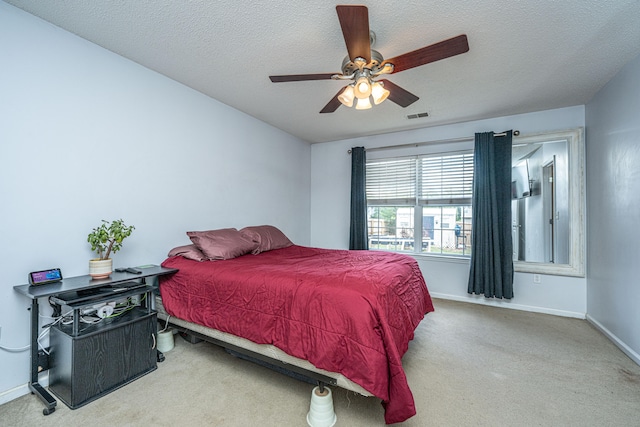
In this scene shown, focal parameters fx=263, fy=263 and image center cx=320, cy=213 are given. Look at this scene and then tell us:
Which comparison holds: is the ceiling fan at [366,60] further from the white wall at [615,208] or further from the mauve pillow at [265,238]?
the white wall at [615,208]

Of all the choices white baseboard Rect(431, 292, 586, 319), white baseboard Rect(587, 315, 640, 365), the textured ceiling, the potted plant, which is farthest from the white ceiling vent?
the potted plant

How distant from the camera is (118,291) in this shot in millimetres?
1895

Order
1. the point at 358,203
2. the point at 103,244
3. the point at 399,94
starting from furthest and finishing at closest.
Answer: the point at 358,203 < the point at 399,94 < the point at 103,244

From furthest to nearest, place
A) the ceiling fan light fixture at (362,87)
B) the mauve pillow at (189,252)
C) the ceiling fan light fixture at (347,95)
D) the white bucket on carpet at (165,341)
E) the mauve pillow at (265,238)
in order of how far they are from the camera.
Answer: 1. the mauve pillow at (265,238)
2. the mauve pillow at (189,252)
3. the white bucket on carpet at (165,341)
4. the ceiling fan light fixture at (347,95)
5. the ceiling fan light fixture at (362,87)

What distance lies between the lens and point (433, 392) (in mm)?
1792

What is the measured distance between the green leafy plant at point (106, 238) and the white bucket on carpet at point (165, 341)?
84 centimetres

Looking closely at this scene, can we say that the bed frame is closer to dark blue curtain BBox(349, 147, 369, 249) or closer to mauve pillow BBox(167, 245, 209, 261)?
mauve pillow BBox(167, 245, 209, 261)

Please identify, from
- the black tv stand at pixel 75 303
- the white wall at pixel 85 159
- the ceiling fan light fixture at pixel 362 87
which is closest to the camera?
the black tv stand at pixel 75 303

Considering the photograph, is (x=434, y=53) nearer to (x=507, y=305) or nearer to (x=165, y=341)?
(x=165, y=341)

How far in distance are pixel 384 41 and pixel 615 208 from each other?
2.73 m

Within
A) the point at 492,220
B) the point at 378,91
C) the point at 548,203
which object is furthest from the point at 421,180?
the point at 378,91

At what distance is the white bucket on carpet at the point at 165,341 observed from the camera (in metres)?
2.32

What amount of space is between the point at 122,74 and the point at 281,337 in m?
2.60

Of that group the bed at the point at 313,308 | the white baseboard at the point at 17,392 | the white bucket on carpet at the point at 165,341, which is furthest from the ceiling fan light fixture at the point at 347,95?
the white baseboard at the point at 17,392
